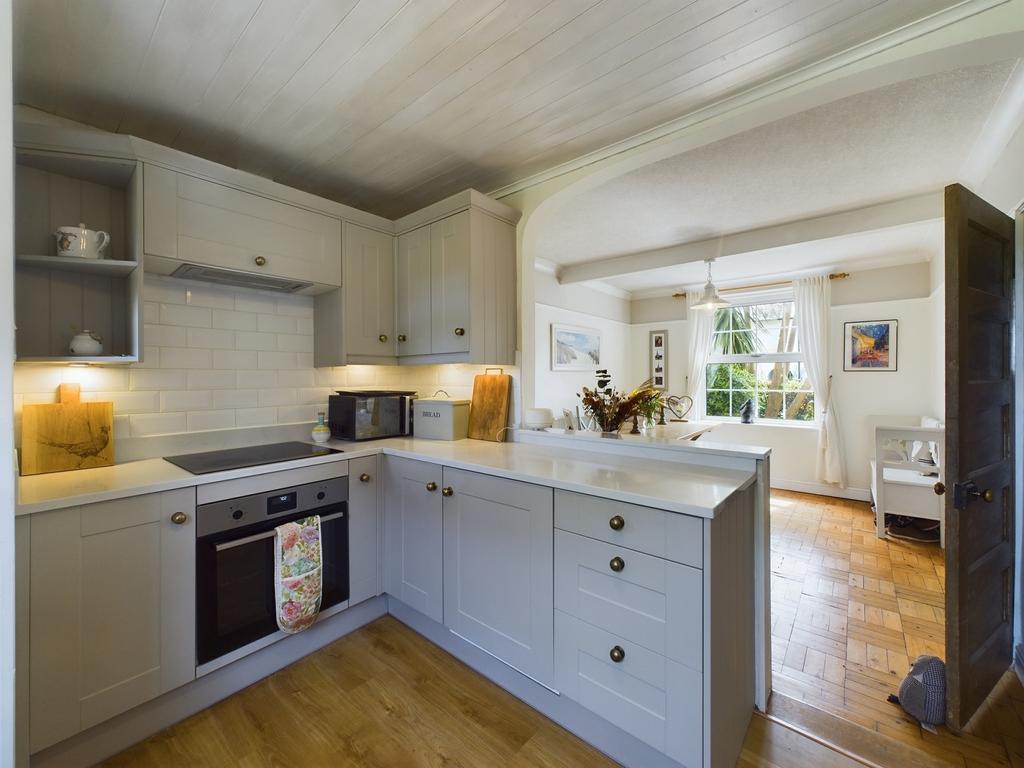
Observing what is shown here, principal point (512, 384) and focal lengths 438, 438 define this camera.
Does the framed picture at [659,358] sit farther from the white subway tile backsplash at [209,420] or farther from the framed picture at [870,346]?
the white subway tile backsplash at [209,420]

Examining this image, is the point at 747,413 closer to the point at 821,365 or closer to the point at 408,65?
the point at 821,365

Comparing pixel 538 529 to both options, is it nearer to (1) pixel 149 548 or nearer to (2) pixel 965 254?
(1) pixel 149 548

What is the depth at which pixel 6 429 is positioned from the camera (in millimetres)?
689

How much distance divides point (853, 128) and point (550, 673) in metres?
2.82

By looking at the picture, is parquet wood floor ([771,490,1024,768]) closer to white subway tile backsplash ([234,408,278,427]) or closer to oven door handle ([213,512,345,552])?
oven door handle ([213,512,345,552])

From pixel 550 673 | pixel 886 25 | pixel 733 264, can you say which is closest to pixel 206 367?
pixel 550 673

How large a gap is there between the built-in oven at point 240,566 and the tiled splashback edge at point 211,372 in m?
0.67

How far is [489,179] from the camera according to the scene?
2.45m

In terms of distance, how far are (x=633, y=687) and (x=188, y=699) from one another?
5.28 feet

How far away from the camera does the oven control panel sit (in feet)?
5.37

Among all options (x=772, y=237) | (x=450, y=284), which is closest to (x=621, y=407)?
(x=450, y=284)

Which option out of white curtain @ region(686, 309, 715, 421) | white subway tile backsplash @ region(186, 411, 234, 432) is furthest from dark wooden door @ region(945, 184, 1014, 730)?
white curtain @ region(686, 309, 715, 421)

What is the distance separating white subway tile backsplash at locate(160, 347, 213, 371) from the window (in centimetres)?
527

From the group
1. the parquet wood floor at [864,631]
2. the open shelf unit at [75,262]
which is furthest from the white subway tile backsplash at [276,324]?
the parquet wood floor at [864,631]
